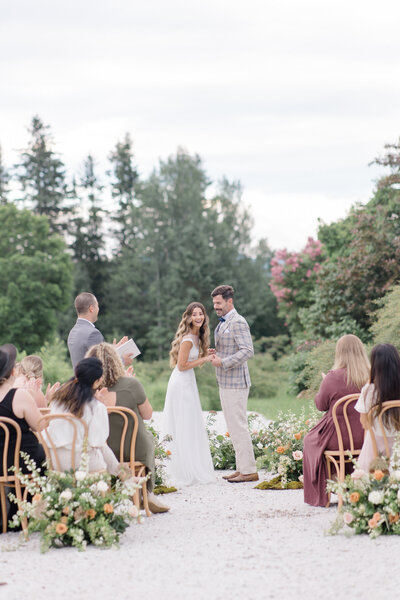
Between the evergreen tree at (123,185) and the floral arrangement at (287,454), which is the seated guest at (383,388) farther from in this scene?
the evergreen tree at (123,185)

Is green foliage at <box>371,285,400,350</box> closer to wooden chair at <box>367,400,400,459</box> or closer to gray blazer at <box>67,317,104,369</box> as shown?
gray blazer at <box>67,317,104,369</box>

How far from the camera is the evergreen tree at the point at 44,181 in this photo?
45906mm

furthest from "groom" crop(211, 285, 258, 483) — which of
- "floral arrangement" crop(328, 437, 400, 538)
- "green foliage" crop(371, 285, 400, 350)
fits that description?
"green foliage" crop(371, 285, 400, 350)

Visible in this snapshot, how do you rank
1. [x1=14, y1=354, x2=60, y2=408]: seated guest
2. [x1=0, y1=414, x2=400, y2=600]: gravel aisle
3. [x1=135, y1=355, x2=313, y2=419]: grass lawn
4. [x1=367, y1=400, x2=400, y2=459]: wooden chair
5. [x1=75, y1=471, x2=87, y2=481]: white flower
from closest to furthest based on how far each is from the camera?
[x1=0, y1=414, x2=400, y2=600]: gravel aisle, [x1=75, y1=471, x2=87, y2=481]: white flower, [x1=367, y1=400, x2=400, y2=459]: wooden chair, [x1=14, y1=354, x2=60, y2=408]: seated guest, [x1=135, y1=355, x2=313, y2=419]: grass lawn

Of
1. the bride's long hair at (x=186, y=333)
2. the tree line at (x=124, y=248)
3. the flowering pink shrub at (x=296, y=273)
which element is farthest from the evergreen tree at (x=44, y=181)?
the bride's long hair at (x=186, y=333)

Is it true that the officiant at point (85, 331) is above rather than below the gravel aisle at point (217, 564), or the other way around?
above

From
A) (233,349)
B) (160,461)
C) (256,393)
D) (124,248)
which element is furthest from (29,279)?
(160,461)

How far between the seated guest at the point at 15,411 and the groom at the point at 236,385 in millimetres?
2517

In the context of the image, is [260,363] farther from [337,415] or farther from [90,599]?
[90,599]

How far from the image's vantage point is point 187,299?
40.5 metres

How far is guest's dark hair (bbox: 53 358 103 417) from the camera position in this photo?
17.8 ft

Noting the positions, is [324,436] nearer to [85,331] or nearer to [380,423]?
[380,423]

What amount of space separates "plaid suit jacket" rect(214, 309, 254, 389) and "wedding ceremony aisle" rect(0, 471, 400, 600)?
1.95 meters

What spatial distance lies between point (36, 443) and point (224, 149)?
3751 centimetres
